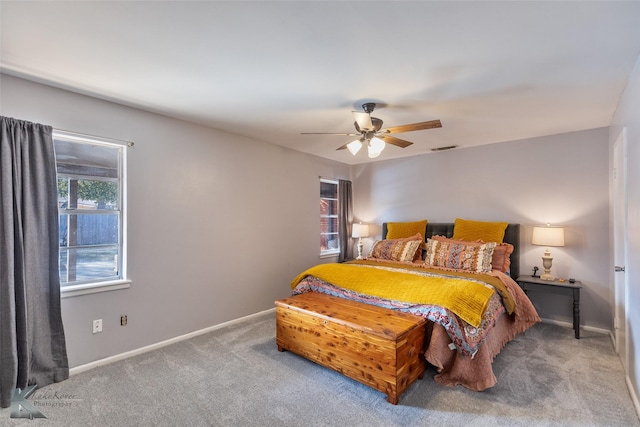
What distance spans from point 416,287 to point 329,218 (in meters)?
2.84

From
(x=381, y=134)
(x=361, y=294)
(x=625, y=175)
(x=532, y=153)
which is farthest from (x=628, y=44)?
(x=361, y=294)

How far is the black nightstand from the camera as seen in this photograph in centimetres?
327

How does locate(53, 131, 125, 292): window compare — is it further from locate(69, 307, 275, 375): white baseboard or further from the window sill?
locate(69, 307, 275, 375): white baseboard

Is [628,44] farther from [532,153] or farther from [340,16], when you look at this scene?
[532,153]

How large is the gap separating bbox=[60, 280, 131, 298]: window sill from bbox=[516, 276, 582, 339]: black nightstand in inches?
171

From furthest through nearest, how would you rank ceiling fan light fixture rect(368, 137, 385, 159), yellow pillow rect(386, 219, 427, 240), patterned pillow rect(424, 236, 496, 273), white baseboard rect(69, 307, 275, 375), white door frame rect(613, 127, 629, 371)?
yellow pillow rect(386, 219, 427, 240), patterned pillow rect(424, 236, 496, 273), ceiling fan light fixture rect(368, 137, 385, 159), white baseboard rect(69, 307, 275, 375), white door frame rect(613, 127, 629, 371)

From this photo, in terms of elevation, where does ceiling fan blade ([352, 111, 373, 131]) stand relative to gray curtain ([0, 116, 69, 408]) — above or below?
above

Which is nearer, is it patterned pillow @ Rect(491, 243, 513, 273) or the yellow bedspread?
the yellow bedspread

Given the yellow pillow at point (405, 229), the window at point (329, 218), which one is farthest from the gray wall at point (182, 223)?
the yellow pillow at point (405, 229)

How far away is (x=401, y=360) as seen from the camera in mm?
2180

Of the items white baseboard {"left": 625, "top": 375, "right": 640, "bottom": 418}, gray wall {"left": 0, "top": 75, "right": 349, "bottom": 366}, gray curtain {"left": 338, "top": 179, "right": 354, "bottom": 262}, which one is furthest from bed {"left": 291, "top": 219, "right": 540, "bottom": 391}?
gray curtain {"left": 338, "top": 179, "right": 354, "bottom": 262}

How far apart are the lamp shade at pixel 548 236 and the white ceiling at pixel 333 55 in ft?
4.15

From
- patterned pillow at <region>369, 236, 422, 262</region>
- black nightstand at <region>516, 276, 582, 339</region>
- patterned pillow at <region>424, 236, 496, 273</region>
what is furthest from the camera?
patterned pillow at <region>369, 236, 422, 262</region>

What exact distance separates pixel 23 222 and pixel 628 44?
14.1 feet
